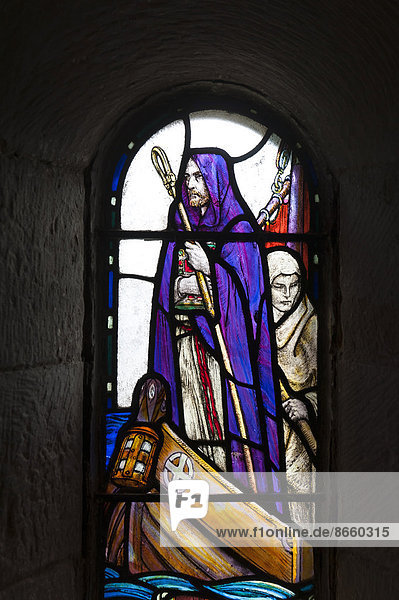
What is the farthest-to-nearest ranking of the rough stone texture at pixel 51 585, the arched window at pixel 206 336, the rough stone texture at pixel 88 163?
the arched window at pixel 206 336
the rough stone texture at pixel 51 585
the rough stone texture at pixel 88 163

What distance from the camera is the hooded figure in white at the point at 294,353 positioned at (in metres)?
2.49

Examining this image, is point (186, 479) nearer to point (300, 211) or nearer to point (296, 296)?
point (296, 296)

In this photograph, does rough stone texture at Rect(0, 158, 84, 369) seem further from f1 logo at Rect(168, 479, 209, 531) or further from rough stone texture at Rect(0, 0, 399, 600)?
f1 logo at Rect(168, 479, 209, 531)

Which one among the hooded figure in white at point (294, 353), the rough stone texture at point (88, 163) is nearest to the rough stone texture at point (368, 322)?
the rough stone texture at point (88, 163)

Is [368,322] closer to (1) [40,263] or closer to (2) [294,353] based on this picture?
(2) [294,353]

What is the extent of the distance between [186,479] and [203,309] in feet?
1.75

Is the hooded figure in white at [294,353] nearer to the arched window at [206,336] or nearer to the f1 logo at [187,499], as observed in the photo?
the arched window at [206,336]

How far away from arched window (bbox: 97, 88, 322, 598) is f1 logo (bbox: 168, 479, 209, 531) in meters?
0.03

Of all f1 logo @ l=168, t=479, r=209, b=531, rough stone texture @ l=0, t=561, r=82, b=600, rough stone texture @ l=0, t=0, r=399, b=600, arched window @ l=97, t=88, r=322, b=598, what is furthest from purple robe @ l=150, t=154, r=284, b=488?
rough stone texture @ l=0, t=561, r=82, b=600

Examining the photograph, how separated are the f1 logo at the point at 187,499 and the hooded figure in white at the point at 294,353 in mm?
277

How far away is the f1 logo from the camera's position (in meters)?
2.47

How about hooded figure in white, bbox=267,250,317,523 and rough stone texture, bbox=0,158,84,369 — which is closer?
rough stone texture, bbox=0,158,84,369

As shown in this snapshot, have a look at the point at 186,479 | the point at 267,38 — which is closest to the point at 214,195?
the point at 267,38

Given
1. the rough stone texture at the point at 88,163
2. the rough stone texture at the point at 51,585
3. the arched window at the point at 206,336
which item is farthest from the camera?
the arched window at the point at 206,336
